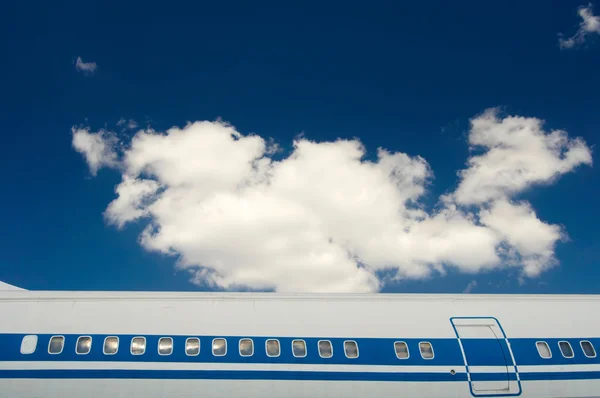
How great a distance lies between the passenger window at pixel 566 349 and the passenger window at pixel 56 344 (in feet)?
49.1

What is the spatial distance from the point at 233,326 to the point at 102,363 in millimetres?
3654

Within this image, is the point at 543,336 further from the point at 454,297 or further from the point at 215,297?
the point at 215,297

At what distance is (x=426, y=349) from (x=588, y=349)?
18.3 feet

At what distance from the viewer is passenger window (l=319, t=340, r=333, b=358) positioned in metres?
15.0

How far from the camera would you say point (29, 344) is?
1403 centimetres

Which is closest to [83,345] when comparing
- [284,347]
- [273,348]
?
[273,348]

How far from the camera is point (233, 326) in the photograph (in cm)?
1512

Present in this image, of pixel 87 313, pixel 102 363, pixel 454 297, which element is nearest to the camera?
pixel 102 363

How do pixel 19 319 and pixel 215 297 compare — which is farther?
pixel 215 297

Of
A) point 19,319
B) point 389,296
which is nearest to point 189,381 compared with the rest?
point 19,319

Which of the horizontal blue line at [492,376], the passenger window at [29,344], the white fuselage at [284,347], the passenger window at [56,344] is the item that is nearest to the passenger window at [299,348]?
the white fuselage at [284,347]

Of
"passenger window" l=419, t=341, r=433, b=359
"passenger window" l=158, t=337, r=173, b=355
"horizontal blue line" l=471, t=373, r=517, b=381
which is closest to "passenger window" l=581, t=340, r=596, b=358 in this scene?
"horizontal blue line" l=471, t=373, r=517, b=381

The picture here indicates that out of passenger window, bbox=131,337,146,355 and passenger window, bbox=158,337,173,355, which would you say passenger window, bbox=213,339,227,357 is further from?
passenger window, bbox=131,337,146,355

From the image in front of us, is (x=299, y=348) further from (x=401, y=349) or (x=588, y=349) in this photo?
(x=588, y=349)
